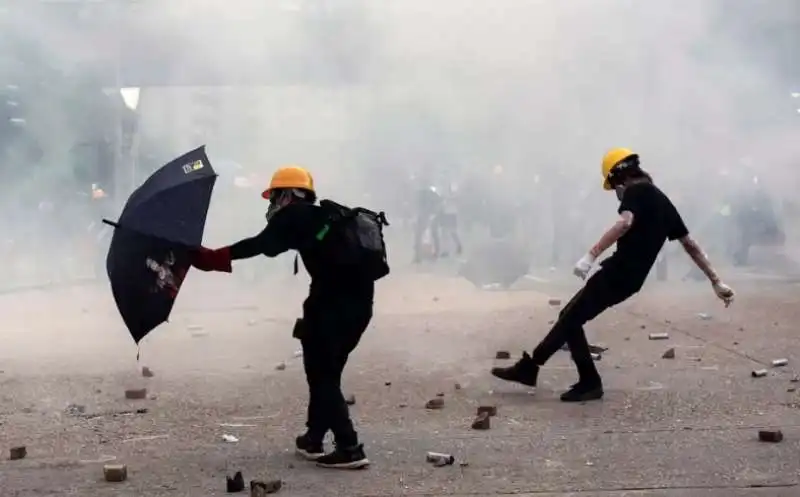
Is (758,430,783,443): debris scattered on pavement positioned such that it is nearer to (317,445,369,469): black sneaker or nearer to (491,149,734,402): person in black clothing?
(491,149,734,402): person in black clothing

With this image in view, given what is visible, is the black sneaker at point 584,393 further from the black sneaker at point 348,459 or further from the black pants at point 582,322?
the black sneaker at point 348,459

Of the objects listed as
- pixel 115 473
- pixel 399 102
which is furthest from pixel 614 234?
pixel 399 102

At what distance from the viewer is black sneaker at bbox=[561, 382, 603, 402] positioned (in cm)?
430

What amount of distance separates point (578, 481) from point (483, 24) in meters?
3.59

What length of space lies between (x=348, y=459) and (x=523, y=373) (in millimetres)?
1190

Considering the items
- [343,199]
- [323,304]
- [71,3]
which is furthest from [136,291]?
[343,199]

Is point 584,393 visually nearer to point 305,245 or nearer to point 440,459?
Answer: point 440,459

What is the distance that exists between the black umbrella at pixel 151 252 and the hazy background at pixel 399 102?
2.72 metres

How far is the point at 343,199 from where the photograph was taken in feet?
26.1

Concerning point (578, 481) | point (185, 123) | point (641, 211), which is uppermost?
point (185, 123)

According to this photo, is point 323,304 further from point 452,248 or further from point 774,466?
point 452,248

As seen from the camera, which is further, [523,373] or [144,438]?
[523,373]

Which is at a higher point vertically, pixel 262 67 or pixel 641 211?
pixel 262 67

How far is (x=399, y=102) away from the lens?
6902 mm
